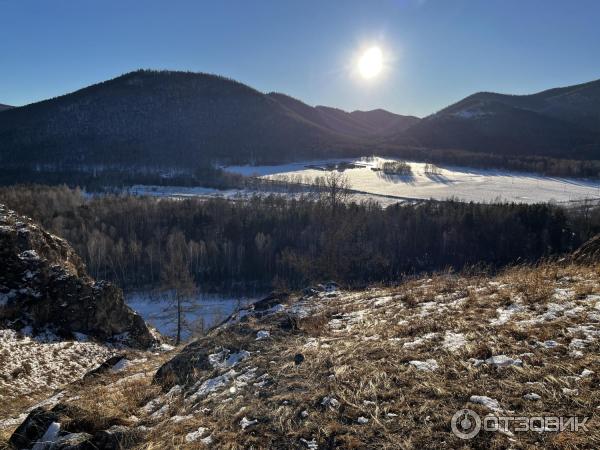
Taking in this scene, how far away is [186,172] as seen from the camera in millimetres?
161625

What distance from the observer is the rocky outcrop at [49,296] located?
745 inches

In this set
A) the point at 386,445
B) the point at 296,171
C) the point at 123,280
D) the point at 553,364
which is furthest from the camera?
the point at 296,171

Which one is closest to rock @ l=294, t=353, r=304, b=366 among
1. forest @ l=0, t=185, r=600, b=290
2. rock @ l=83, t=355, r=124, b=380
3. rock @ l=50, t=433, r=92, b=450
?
rock @ l=50, t=433, r=92, b=450

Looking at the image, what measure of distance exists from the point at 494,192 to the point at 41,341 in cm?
11999

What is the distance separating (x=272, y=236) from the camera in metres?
77.9

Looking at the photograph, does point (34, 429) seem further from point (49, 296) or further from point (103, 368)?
Result: point (49, 296)

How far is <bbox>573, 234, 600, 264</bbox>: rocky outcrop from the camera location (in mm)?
12280

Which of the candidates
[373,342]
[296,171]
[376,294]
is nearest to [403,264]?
[376,294]

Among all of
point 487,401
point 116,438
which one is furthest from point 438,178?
point 116,438

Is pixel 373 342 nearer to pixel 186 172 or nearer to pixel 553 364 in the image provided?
pixel 553 364

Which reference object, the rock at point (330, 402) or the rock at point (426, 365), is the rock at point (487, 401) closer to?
the rock at point (426, 365)

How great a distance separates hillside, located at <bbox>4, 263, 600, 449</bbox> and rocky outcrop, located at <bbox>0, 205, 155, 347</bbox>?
10.3 meters

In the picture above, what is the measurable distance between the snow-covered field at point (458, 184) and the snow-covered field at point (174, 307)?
5399cm

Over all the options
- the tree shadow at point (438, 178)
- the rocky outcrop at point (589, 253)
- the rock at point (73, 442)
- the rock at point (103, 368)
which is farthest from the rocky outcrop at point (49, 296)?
the tree shadow at point (438, 178)
